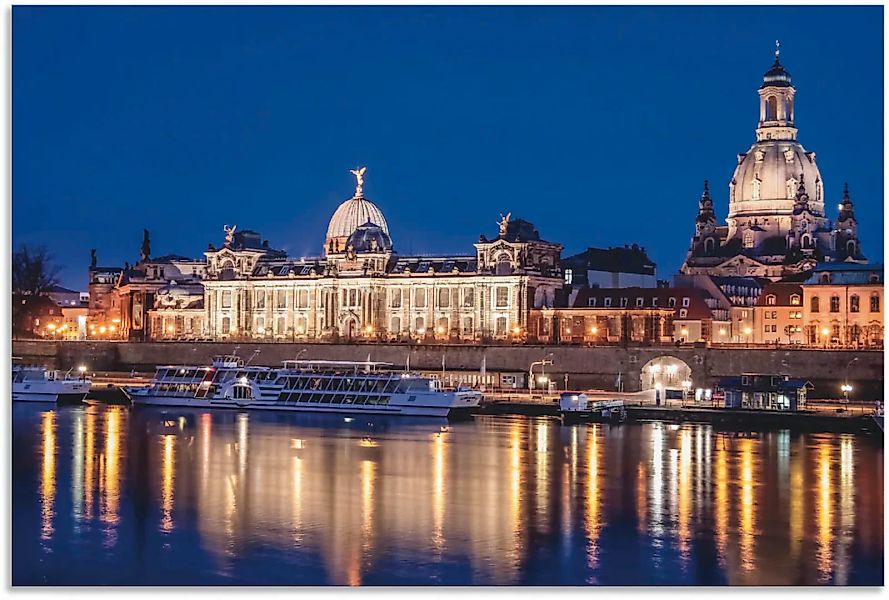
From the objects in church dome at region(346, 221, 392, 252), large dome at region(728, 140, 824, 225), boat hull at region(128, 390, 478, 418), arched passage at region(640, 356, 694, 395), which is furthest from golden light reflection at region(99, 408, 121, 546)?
large dome at region(728, 140, 824, 225)

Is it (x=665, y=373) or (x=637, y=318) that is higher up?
(x=637, y=318)

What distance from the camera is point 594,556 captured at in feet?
53.9

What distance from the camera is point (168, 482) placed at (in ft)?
70.5

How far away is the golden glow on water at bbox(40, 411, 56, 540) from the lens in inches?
688

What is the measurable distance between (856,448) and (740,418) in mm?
5604

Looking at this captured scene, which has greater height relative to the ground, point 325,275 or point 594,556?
point 325,275

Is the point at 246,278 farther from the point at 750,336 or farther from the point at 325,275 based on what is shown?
the point at 750,336

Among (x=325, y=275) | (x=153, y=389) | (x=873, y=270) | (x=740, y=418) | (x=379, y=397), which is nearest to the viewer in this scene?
(x=740, y=418)

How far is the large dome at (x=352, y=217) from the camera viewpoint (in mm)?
59656

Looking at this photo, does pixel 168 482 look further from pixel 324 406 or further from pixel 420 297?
pixel 420 297

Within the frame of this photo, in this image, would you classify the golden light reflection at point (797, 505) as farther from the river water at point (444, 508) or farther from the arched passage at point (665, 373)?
the arched passage at point (665, 373)

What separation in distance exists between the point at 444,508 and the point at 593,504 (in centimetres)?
193

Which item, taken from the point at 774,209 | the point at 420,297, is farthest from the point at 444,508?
the point at 774,209

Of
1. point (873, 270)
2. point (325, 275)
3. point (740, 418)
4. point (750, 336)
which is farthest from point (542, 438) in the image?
point (325, 275)
